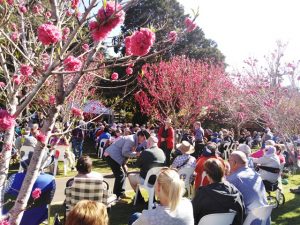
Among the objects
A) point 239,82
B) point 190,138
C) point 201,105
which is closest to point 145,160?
point 190,138

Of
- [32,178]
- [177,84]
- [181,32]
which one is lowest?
[32,178]

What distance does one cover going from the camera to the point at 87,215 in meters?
2.46

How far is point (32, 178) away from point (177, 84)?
53.2ft

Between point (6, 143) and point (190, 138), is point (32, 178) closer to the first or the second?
point (6, 143)

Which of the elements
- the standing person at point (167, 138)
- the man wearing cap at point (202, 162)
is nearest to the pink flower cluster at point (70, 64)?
the man wearing cap at point (202, 162)

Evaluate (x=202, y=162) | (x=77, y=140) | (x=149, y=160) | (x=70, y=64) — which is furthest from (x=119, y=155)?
(x=77, y=140)

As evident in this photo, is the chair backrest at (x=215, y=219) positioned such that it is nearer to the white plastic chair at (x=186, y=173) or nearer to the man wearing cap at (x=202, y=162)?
the man wearing cap at (x=202, y=162)

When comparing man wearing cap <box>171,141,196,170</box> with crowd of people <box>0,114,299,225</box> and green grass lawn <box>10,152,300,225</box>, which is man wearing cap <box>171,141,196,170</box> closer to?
crowd of people <box>0,114,299,225</box>

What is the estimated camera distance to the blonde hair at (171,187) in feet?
11.5

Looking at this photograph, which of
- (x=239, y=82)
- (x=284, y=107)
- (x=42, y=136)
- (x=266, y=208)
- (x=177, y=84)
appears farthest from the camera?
(x=239, y=82)

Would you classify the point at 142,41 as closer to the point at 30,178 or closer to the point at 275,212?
the point at 30,178

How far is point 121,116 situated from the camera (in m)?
29.0

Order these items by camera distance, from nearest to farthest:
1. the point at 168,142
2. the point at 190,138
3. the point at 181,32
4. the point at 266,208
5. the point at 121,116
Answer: the point at 181,32 < the point at 266,208 < the point at 168,142 < the point at 190,138 < the point at 121,116

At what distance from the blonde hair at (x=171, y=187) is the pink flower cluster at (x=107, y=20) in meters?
1.94
